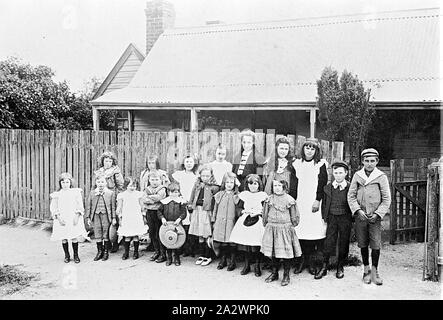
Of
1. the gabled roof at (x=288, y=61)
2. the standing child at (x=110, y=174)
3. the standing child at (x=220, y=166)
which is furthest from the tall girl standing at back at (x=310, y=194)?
the gabled roof at (x=288, y=61)

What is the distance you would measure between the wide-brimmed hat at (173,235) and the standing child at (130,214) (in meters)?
0.45

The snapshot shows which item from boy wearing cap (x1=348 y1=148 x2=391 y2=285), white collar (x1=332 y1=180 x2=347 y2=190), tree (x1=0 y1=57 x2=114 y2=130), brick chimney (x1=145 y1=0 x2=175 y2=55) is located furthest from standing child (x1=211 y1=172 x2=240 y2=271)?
brick chimney (x1=145 y1=0 x2=175 y2=55)

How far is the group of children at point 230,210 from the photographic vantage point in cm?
605

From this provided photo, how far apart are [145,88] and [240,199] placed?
9.32m

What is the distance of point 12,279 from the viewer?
6242 millimetres

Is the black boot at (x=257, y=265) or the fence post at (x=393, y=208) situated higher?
the fence post at (x=393, y=208)

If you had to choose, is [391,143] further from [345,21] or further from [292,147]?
[292,147]

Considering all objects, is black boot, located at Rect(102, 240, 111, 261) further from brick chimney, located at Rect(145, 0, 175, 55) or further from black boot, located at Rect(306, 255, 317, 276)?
brick chimney, located at Rect(145, 0, 175, 55)

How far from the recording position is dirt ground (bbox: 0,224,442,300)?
222 inches

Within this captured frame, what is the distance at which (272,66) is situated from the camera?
14.0m

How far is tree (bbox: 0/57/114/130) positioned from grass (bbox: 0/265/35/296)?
5371 mm

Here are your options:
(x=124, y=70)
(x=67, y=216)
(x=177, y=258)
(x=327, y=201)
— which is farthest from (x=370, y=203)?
(x=124, y=70)

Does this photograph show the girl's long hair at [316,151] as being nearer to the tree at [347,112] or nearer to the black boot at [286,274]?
the black boot at [286,274]

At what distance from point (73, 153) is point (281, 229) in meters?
4.75
